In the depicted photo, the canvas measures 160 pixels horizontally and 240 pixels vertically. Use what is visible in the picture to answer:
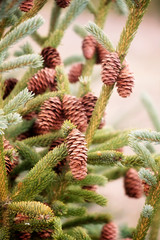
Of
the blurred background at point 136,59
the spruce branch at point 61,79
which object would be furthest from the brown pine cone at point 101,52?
the blurred background at point 136,59

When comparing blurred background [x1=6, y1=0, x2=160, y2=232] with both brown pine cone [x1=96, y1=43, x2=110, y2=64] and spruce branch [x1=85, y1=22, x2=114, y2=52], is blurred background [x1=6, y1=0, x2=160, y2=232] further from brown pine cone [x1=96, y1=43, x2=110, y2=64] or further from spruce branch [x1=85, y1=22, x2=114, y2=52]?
spruce branch [x1=85, y1=22, x2=114, y2=52]

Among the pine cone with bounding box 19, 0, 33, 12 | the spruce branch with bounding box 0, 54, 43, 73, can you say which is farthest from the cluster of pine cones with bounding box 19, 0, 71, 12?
the spruce branch with bounding box 0, 54, 43, 73

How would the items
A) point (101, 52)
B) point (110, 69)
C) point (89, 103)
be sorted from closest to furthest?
1. point (110, 69)
2. point (89, 103)
3. point (101, 52)

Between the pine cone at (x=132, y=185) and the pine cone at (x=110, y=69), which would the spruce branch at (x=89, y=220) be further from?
the pine cone at (x=110, y=69)

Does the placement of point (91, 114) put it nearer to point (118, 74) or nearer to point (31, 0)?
point (118, 74)

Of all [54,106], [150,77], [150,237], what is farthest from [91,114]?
[150,77]

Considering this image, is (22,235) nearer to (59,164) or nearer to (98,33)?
(59,164)

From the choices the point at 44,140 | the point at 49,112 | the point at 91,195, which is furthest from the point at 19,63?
the point at 91,195
